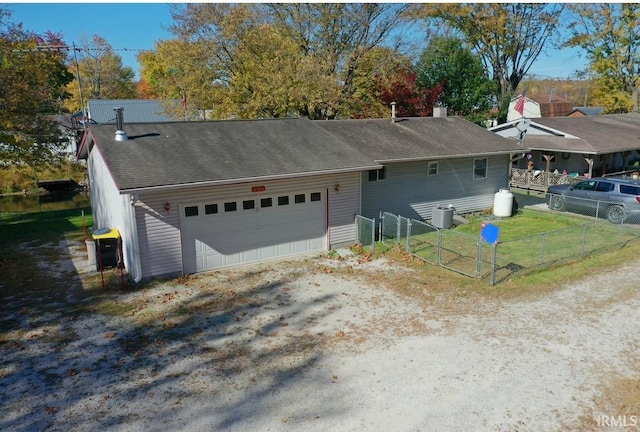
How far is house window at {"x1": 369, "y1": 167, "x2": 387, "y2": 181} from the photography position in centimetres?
1694

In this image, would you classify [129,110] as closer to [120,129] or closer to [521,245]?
[120,129]

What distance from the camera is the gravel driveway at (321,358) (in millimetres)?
6891

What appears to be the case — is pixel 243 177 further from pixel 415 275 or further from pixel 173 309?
pixel 415 275

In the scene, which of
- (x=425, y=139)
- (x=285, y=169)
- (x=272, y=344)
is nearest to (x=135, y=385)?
(x=272, y=344)

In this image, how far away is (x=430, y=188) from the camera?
726 inches

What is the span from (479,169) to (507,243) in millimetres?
6210

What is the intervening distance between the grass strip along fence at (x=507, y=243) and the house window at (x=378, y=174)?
1632 millimetres

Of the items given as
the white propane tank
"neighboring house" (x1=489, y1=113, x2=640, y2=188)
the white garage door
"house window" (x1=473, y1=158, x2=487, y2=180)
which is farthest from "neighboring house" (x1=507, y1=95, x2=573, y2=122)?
the white garage door

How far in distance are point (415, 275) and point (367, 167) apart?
147 inches

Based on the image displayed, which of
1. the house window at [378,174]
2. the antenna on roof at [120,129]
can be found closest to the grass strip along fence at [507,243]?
the house window at [378,174]

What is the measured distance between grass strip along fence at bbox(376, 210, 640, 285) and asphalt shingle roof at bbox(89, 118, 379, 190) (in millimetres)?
2936

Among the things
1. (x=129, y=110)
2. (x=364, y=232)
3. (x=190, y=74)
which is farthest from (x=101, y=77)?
(x=364, y=232)

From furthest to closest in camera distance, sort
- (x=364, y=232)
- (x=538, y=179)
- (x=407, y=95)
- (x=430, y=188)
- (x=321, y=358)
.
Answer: (x=407, y=95) < (x=538, y=179) < (x=430, y=188) < (x=364, y=232) < (x=321, y=358)

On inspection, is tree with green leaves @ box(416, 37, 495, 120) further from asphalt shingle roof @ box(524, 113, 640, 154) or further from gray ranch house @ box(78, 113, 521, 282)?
gray ranch house @ box(78, 113, 521, 282)
